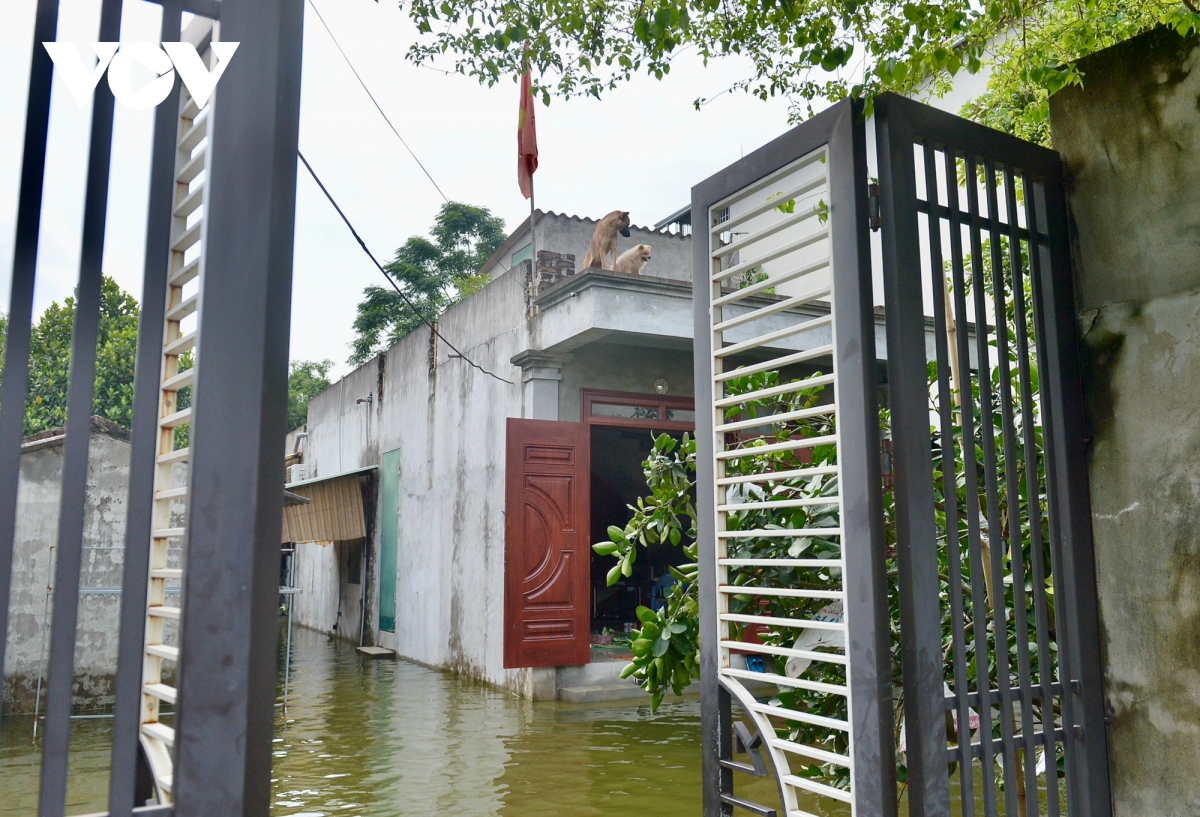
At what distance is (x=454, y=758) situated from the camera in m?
5.69

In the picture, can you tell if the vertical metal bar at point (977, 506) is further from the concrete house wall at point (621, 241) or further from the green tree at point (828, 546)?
the concrete house wall at point (621, 241)

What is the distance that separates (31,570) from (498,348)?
410 cm

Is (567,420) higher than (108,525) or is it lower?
higher

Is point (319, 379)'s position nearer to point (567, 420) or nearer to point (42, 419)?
point (42, 419)

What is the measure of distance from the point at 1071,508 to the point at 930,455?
17.1 inches

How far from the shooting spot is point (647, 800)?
4.71 m

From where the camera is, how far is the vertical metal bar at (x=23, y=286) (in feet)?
3.37

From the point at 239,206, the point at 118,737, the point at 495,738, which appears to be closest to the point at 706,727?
the point at 118,737

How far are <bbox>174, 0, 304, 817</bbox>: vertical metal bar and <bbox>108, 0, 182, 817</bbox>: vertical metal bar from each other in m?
0.06

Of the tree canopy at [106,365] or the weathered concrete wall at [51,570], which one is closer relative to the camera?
the weathered concrete wall at [51,570]

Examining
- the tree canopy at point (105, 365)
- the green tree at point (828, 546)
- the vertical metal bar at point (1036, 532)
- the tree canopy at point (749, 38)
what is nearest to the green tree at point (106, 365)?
the tree canopy at point (105, 365)

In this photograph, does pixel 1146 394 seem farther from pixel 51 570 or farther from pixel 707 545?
pixel 51 570

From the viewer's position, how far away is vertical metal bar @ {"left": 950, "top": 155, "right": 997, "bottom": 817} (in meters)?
1.92

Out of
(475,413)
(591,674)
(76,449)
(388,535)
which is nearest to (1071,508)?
(76,449)
